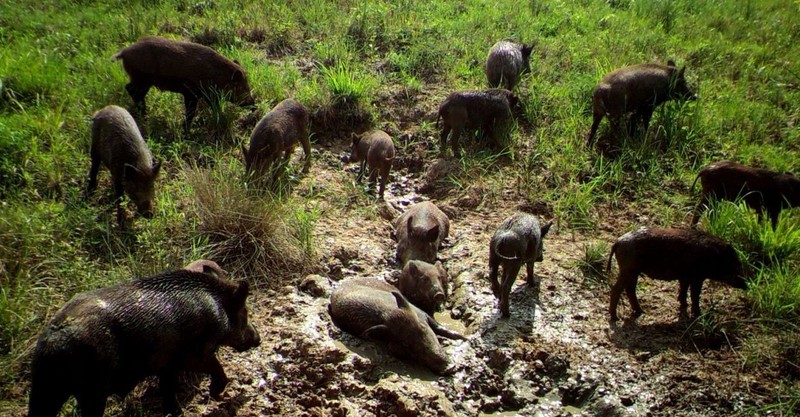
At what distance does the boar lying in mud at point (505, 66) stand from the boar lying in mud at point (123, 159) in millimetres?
4839

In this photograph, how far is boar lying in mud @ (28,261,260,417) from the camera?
3264 millimetres

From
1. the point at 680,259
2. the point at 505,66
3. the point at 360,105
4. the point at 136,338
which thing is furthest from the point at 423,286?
the point at 505,66

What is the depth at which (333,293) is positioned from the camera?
521 centimetres


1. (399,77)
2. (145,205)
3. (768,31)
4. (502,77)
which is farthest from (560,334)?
(768,31)

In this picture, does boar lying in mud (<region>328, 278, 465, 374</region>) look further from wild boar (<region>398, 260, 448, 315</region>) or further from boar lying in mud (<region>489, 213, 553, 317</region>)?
boar lying in mud (<region>489, 213, 553, 317</region>)

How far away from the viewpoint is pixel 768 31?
10.5 m

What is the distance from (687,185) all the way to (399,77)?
14.4 ft

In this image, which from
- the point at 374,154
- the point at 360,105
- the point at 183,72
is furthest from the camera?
→ the point at 360,105

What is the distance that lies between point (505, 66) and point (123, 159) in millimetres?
5247

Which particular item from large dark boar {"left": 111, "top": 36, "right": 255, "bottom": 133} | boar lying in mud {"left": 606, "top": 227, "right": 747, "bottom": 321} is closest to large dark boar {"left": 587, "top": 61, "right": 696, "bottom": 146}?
boar lying in mud {"left": 606, "top": 227, "right": 747, "bottom": 321}

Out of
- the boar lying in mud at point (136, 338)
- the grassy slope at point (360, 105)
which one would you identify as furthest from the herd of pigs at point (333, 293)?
the grassy slope at point (360, 105)

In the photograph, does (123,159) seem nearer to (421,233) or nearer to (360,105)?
(421,233)

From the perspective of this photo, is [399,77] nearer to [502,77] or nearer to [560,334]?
[502,77]

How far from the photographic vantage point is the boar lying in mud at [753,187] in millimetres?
5742
